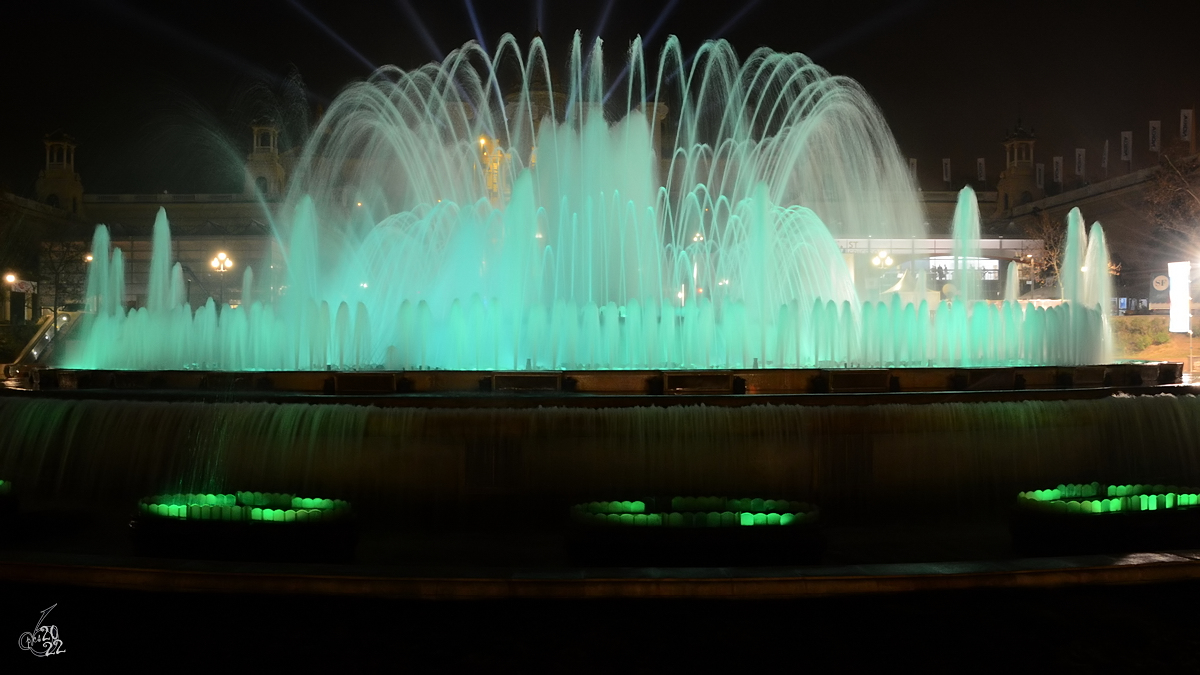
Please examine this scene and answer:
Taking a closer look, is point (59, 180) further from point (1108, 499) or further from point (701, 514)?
point (1108, 499)

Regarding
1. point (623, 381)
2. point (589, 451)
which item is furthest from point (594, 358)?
point (589, 451)

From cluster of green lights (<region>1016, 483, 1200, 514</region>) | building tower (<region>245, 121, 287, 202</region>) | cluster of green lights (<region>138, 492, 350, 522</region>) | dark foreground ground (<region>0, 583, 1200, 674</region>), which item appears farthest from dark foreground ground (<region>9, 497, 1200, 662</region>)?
building tower (<region>245, 121, 287, 202</region>)

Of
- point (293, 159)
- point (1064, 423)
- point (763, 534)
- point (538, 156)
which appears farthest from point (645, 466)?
point (293, 159)

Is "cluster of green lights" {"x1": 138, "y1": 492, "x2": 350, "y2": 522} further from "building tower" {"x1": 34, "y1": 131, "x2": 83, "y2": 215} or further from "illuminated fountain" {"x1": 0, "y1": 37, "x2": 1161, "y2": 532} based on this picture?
"building tower" {"x1": 34, "y1": 131, "x2": 83, "y2": 215}

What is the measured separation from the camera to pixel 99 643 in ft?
17.6

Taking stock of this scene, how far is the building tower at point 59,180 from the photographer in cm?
7212

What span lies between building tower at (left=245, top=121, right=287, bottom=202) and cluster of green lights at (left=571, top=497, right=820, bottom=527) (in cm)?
7426

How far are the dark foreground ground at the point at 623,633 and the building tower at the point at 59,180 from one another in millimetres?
76565

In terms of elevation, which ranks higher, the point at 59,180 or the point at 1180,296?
the point at 59,180

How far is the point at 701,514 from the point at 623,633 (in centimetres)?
177

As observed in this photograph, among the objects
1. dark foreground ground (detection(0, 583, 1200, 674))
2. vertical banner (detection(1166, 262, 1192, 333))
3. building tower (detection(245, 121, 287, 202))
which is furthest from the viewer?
building tower (detection(245, 121, 287, 202))

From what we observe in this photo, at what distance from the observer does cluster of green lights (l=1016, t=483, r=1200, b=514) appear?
23.9 feet

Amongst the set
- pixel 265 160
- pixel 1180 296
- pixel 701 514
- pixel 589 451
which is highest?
pixel 265 160
